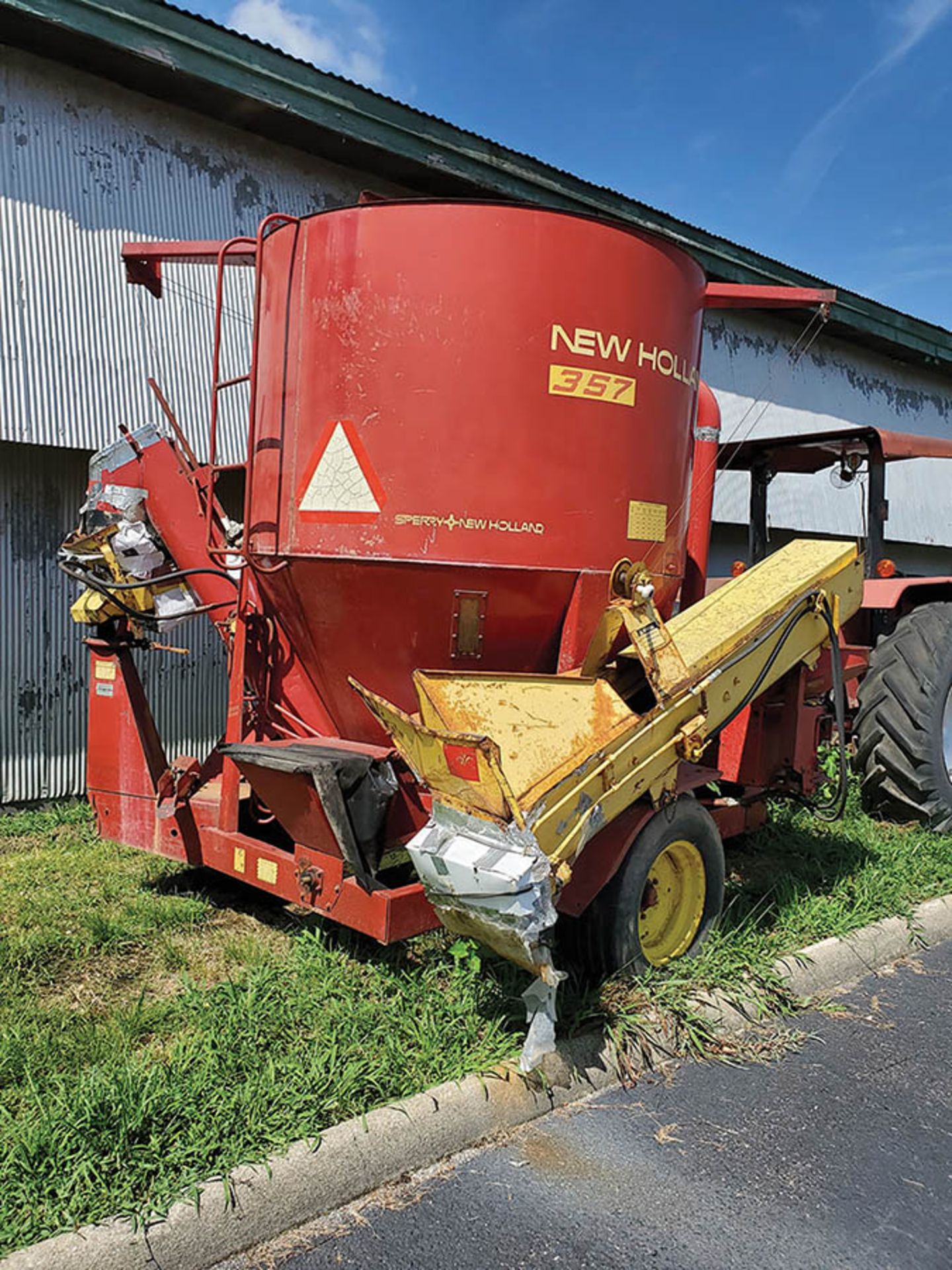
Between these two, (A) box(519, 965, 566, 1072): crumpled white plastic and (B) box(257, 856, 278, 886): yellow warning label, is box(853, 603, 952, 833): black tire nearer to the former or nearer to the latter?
(A) box(519, 965, 566, 1072): crumpled white plastic

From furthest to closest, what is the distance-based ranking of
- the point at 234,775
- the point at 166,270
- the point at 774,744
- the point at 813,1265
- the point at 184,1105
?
the point at 166,270, the point at 774,744, the point at 234,775, the point at 184,1105, the point at 813,1265

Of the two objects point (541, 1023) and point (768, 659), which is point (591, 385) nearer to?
point (768, 659)

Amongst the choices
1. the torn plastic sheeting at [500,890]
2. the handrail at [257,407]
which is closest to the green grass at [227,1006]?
the torn plastic sheeting at [500,890]

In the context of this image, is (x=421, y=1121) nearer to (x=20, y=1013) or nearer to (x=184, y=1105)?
(x=184, y=1105)

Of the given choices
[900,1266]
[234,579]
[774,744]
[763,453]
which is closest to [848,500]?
[763,453]

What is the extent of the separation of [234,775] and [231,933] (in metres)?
0.74

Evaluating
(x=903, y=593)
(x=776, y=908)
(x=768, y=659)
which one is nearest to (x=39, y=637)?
(x=768, y=659)

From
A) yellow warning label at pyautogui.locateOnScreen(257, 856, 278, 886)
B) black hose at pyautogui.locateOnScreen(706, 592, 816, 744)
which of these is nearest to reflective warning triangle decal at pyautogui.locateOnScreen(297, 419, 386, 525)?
yellow warning label at pyautogui.locateOnScreen(257, 856, 278, 886)

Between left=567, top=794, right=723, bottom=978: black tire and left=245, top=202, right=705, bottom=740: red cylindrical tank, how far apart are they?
81 cm

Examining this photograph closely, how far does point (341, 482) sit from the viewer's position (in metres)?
3.80

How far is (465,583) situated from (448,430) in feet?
1.89

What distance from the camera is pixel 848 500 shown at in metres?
12.1

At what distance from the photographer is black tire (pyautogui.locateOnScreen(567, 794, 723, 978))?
3.61 meters

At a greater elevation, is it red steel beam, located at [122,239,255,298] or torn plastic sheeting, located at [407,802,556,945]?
red steel beam, located at [122,239,255,298]
